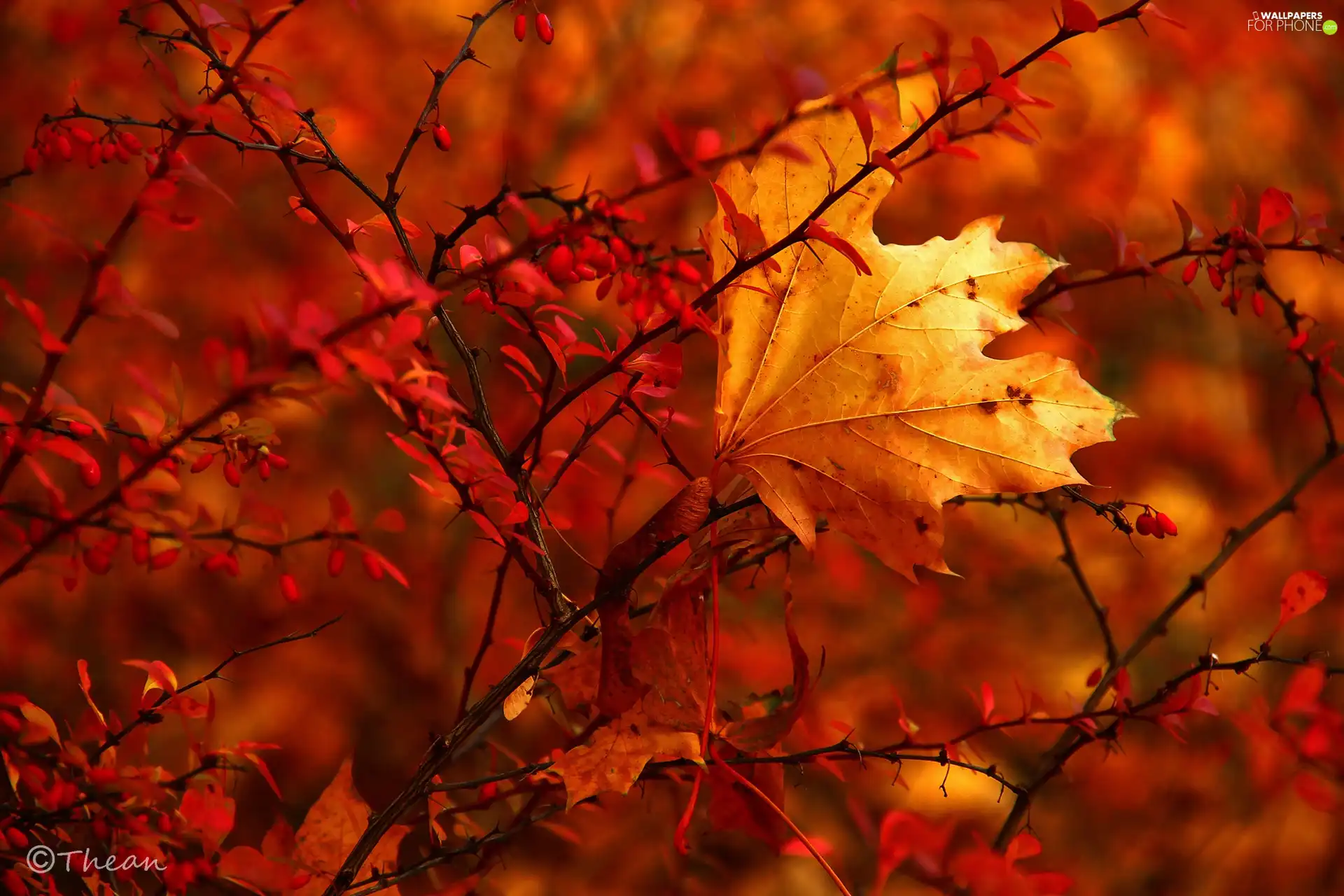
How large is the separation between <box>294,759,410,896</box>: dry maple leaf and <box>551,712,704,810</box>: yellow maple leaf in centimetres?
16

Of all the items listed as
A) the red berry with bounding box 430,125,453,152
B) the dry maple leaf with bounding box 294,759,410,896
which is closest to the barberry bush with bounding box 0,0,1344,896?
the dry maple leaf with bounding box 294,759,410,896

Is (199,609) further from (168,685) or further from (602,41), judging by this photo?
(602,41)

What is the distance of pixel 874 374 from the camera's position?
430mm

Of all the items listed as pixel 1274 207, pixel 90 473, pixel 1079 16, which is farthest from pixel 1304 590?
pixel 90 473

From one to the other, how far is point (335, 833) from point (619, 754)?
0.68 feet

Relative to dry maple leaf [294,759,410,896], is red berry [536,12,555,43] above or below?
above

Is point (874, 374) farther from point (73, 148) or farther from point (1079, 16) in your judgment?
point (73, 148)

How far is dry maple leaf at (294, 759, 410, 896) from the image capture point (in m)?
0.51

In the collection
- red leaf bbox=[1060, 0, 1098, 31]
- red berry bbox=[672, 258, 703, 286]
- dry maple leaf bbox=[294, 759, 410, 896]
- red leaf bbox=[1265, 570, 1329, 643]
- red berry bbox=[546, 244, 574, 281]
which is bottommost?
dry maple leaf bbox=[294, 759, 410, 896]

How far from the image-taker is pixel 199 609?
73 cm

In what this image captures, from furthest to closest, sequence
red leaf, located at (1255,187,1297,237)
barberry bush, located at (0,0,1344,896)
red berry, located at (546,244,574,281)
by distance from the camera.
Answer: barberry bush, located at (0,0,1344,896), red leaf, located at (1255,187,1297,237), red berry, located at (546,244,574,281)

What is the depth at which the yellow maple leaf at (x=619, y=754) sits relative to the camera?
399 mm

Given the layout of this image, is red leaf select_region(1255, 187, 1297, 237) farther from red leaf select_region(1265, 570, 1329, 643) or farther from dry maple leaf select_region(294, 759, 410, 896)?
dry maple leaf select_region(294, 759, 410, 896)

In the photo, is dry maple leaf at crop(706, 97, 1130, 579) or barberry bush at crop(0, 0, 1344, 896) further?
barberry bush at crop(0, 0, 1344, 896)
